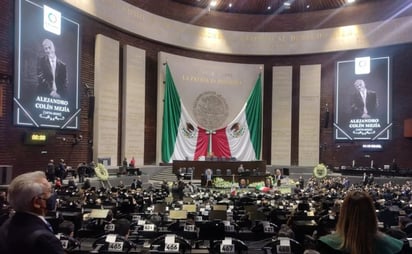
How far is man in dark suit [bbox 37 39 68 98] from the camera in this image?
65.8ft

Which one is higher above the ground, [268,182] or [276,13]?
[276,13]

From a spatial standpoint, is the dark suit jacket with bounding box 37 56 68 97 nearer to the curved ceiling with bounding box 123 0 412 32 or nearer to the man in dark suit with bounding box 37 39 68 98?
the man in dark suit with bounding box 37 39 68 98

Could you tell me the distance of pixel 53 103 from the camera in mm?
20812

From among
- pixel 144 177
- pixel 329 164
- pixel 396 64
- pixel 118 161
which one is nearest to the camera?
→ pixel 144 177

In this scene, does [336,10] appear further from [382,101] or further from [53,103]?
[53,103]

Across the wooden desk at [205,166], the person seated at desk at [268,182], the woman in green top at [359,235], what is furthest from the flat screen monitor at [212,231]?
the wooden desk at [205,166]

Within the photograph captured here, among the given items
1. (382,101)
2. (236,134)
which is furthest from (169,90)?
(382,101)

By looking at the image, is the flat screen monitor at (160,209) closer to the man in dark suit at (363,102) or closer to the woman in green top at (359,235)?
the woman in green top at (359,235)

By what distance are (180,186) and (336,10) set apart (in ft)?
69.8

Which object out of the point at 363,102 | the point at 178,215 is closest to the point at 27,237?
the point at 178,215

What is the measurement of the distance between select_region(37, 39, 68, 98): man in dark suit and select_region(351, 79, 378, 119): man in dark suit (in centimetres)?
2039

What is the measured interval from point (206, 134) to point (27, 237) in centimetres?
3023

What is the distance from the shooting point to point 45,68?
20.3 meters

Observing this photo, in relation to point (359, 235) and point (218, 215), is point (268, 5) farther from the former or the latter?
point (359, 235)
